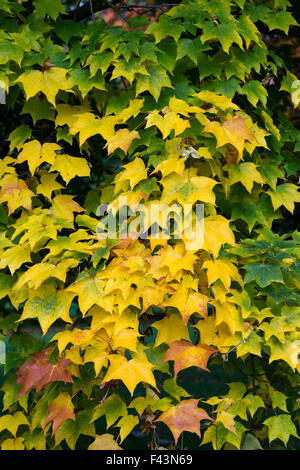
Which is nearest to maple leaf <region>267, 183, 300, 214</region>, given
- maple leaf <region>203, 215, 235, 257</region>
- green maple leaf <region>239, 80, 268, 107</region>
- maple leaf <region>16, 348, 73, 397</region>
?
green maple leaf <region>239, 80, 268, 107</region>

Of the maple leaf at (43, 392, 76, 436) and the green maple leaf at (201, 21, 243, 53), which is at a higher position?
the green maple leaf at (201, 21, 243, 53)

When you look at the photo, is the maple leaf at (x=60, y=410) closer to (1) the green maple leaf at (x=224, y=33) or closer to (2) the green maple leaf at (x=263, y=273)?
(2) the green maple leaf at (x=263, y=273)

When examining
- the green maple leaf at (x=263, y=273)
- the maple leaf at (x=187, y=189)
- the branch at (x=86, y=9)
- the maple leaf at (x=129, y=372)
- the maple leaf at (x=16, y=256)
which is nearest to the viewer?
the maple leaf at (x=129, y=372)

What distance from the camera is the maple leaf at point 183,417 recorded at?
206cm

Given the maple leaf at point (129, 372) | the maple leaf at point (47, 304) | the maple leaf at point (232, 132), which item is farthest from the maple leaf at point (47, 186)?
the maple leaf at point (129, 372)

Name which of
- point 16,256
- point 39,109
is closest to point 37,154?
point 39,109

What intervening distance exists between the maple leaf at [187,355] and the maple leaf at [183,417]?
0.17m

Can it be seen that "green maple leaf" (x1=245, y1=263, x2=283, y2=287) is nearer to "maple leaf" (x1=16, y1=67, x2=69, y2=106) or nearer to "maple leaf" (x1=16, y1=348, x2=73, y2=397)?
"maple leaf" (x1=16, y1=348, x2=73, y2=397)

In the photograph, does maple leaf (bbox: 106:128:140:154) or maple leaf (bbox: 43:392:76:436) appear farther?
maple leaf (bbox: 106:128:140:154)

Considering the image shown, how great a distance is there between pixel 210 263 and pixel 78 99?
1.33 metres

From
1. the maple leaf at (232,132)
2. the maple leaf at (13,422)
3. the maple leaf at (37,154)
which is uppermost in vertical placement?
the maple leaf at (232,132)

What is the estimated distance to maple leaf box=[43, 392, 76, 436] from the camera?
7.26 ft

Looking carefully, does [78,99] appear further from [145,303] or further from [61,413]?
[61,413]

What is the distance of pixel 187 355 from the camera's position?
2.13 metres
